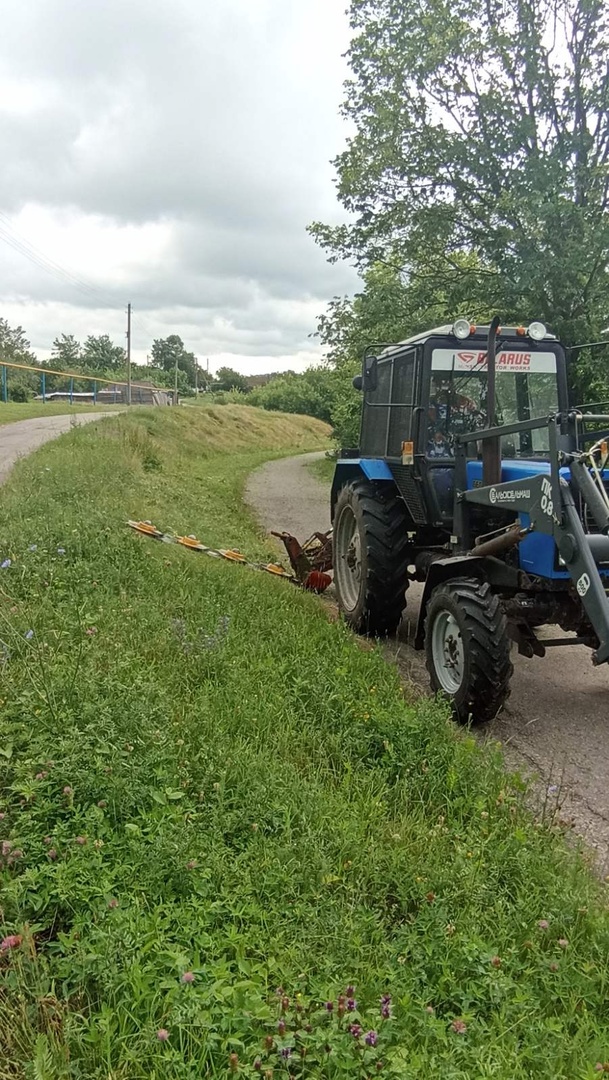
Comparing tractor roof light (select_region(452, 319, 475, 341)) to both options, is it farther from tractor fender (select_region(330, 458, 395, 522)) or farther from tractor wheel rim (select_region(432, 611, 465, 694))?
tractor wheel rim (select_region(432, 611, 465, 694))

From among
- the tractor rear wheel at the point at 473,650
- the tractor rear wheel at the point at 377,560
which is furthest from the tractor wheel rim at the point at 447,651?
the tractor rear wheel at the point at 377,560

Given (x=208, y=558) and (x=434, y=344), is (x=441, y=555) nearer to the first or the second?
(x=434, y=344)

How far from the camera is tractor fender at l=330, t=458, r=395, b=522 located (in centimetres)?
602

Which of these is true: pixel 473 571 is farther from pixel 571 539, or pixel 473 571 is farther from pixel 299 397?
pixel 299 397

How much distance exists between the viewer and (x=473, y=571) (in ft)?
15.3

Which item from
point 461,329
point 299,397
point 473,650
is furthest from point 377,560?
point 299,397

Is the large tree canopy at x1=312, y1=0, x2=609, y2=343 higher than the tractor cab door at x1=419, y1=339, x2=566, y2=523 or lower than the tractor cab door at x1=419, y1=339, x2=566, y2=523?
higher

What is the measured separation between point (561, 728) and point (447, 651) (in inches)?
33.3

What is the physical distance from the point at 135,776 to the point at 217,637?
1.67 metres

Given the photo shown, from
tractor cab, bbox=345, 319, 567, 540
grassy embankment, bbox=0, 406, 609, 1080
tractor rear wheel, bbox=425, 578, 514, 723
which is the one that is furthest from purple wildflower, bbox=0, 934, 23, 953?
tractor cab, bbox=345, 319, 567, 540

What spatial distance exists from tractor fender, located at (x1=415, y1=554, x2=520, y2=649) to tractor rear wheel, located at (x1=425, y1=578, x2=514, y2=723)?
20cm

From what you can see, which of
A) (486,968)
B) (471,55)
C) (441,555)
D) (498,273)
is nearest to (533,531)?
(441,555)

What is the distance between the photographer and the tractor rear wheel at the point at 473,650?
3992mm

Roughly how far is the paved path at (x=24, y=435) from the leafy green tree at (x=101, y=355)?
61933 millimetres
